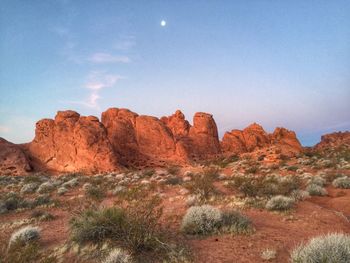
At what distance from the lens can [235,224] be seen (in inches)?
291

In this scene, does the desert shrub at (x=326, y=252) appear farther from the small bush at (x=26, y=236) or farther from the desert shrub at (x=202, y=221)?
the small bush at (x=26, y=236)

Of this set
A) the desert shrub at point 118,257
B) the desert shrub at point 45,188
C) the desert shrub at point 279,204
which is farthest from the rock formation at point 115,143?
the desert shrub at point 118,257

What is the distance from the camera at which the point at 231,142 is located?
61.4 metres

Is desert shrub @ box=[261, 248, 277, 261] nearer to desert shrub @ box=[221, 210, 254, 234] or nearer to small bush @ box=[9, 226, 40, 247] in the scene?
desert shrub @ box=[221, 210, 254, 234]

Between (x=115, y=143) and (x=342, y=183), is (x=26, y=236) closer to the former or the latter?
(x=342, y=183)

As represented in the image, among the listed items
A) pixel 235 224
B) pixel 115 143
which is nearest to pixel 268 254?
pixel 235 224

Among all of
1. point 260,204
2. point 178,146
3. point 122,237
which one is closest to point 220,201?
point 260,204

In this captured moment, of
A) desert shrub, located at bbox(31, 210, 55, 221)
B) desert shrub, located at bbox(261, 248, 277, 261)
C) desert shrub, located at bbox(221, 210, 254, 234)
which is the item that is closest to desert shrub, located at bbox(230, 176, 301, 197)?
→ desert shrub, located at bbox(221, 210, 254, 234)

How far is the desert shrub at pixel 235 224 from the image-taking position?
725 cm

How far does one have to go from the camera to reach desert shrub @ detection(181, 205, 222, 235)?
7414 millimetres

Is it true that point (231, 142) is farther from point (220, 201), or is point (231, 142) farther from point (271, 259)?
point (271, 259)

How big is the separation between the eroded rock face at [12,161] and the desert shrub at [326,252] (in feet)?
140

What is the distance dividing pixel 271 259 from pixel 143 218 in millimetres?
2963

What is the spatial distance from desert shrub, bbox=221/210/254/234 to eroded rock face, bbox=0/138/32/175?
39.7 m
